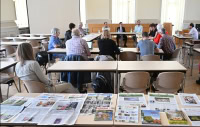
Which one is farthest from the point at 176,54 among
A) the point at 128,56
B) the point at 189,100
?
the point at 189,100

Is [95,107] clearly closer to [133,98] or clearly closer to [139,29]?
[133,98]

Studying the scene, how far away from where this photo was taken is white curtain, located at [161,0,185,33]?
1194 cm

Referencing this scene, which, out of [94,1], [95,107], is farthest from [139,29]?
[95,107]

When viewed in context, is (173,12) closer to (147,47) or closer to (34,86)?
(147,47)

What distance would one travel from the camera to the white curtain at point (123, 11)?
12.4m

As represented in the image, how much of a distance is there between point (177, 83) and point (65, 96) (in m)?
1.86

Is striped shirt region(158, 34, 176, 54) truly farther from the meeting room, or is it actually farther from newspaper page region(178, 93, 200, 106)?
newspaper page region(178, 93, 200, 106)

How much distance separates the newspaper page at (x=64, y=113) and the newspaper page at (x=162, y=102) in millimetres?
710

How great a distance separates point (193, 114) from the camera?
1.77 m

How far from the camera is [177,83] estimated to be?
3.11 metres

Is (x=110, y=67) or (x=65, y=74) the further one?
(x=65, y=74)

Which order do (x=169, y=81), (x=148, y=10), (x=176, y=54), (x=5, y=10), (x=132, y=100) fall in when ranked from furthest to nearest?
(x=148, y=10), (x=176, y=54), (x=169, y=81), (x=132, y=100), (x=5, y=10)

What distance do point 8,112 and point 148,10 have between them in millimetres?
11484

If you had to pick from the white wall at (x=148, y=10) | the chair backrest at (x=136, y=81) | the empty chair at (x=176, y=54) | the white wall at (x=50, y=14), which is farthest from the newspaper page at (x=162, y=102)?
the white wall at (x=148, y=10)
